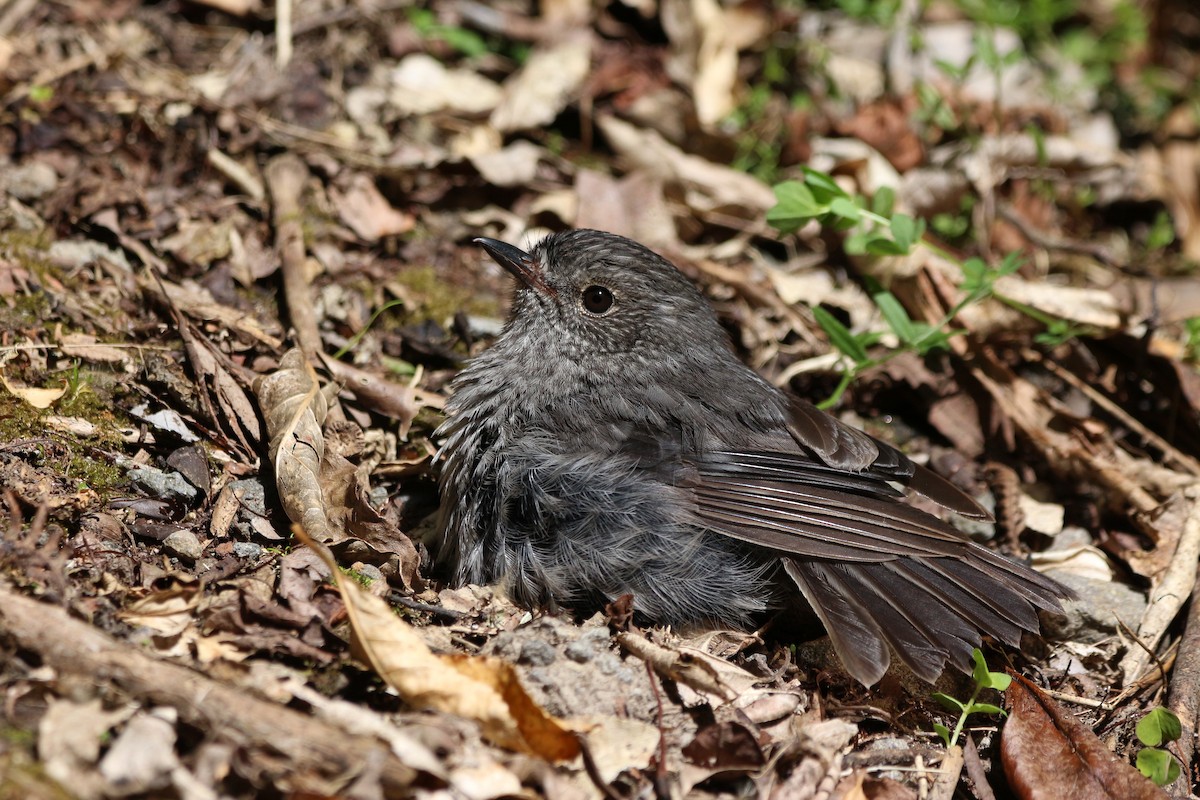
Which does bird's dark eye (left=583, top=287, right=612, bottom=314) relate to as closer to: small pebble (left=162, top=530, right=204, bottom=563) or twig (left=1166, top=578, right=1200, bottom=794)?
→ small pebble (left=162, top=530, right=204, bottom=563)

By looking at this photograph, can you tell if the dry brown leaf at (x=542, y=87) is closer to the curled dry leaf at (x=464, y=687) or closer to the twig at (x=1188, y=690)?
the curled dry leaf at (x=464, y=687)

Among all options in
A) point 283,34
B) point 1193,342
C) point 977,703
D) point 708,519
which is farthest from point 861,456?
point 283,34

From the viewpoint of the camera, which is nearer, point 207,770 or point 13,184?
point 207,770

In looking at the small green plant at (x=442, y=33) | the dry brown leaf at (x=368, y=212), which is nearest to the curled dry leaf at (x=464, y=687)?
the dry brown leaf at (x=368, y=212)

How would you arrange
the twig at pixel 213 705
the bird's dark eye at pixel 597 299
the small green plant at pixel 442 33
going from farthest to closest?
the small green plant at pixel 442 33
the bird's dark eye at pixel 597 299
the twig at pixel 213 705

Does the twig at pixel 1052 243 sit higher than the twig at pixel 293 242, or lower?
higher

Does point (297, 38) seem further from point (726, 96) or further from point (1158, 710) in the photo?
point (1158, 710)

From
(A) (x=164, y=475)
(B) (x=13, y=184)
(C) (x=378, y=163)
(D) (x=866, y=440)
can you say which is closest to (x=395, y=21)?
(C) (x=378, y=163)
